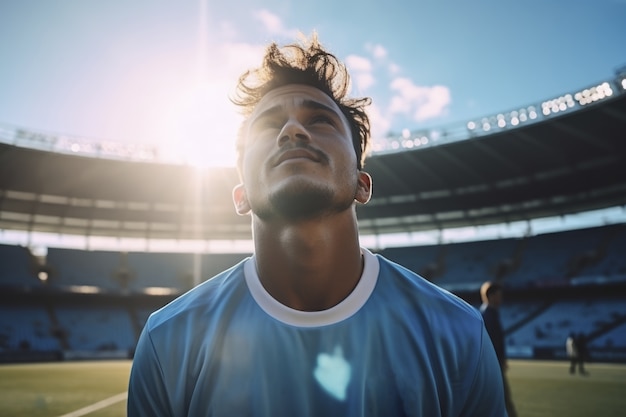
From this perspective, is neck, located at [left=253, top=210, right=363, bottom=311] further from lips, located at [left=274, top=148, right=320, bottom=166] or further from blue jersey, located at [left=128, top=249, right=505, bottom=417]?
lips, located at [left=274, top=148, right=320, bottom=166]

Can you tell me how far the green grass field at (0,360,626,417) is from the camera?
330 inches

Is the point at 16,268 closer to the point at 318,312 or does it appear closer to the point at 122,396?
the point at 122,396

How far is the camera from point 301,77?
239cm

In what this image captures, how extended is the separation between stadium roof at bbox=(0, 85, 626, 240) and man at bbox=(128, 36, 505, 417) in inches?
931

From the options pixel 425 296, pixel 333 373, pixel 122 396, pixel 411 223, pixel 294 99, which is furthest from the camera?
pixel 411 223

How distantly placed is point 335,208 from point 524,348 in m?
28.0

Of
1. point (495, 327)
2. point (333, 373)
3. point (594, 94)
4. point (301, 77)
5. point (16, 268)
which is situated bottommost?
point (333, 373)

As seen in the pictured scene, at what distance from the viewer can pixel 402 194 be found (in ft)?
111

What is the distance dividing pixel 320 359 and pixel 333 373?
0.07 meters

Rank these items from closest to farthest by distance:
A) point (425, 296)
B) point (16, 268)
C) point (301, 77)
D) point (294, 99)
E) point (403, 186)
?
point (425, 296)
point (294, 99)
point (301, 77)
point (16, 268)
point (403, 186)

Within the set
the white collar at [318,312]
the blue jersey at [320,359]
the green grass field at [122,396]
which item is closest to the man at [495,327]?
the green grass field at [122,396]

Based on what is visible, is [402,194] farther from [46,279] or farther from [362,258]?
[362,258]

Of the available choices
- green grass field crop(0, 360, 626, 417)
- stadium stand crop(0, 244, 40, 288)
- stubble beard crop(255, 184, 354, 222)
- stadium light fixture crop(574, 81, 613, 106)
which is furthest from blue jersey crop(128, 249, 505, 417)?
stadium stand crop(0, 244, 40, 288)

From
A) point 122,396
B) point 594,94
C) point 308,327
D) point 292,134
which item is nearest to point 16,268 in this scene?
point 122,396
